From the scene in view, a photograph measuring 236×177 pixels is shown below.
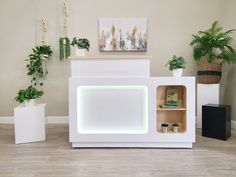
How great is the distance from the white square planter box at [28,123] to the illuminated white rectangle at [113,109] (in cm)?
67

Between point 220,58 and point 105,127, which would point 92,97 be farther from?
point 220,58

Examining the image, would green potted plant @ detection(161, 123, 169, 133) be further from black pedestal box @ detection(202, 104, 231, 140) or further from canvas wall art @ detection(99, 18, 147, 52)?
canvas wall art @ detection(99, 18, 147, 52)

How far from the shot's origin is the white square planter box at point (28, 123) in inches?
116

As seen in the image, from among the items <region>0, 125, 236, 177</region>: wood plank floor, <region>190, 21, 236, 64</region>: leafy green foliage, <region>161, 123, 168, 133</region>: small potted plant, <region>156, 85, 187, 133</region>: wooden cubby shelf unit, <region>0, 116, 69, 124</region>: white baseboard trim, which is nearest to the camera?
<region>0, 125, 236, 177</region>: wood plank floor

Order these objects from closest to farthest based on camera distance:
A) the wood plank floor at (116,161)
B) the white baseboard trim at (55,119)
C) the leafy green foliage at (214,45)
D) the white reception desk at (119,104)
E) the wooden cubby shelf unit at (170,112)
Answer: the wood plank floor at (116,161) → the white reception desk at (119,104) → the wooden cubby shelf unit at (170,112) → the leafy green foliage at (214,45) → the white baseboard trim at (55,119)

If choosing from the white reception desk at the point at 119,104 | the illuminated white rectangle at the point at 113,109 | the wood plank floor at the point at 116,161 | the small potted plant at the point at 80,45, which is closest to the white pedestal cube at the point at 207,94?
the wood plank floor at the point at 116,161

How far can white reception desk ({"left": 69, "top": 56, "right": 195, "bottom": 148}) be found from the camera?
2.61 metres

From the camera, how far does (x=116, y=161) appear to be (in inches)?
90.7

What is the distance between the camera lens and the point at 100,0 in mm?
4086

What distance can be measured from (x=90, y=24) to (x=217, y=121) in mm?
2596

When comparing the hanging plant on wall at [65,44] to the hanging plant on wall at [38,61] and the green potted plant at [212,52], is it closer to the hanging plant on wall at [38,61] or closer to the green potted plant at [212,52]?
the hanging plant on wall at [38,61]

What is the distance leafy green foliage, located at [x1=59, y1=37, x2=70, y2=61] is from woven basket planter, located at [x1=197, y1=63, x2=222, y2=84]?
2.26 meters

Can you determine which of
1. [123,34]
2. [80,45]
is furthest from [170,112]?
[123,34]

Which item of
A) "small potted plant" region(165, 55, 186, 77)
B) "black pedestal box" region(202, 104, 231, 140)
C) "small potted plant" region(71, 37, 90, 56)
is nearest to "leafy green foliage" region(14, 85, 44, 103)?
"small potted plant" region(71, 37, 90, 56)
